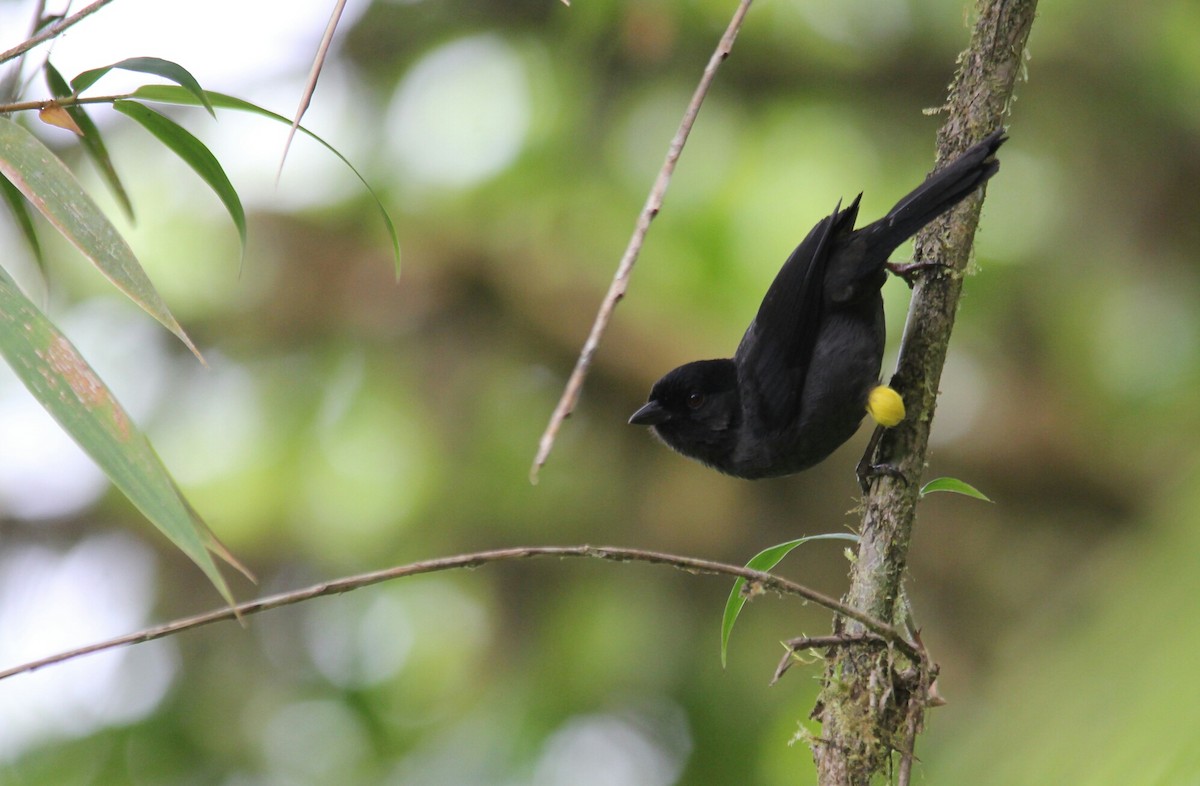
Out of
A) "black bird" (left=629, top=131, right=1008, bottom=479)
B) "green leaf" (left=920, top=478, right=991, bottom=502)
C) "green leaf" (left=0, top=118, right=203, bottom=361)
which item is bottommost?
"green leaf" (left=0, top=118, right=203, bottom=361)

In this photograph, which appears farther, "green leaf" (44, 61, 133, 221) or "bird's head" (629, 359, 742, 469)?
"bird's head" (629, 359, 742, 469)

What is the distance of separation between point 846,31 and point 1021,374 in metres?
2.14

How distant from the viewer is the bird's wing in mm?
2973

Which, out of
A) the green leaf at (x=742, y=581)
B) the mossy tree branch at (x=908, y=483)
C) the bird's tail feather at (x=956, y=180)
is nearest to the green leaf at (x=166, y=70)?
the green leaf at (x=742, y=581)

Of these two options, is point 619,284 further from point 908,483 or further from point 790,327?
point 790,327

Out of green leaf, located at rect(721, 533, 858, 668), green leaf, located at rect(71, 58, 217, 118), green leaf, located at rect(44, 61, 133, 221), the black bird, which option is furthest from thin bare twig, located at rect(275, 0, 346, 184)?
the black bird

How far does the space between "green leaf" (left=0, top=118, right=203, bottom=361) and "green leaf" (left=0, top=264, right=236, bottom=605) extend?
0.14 meters

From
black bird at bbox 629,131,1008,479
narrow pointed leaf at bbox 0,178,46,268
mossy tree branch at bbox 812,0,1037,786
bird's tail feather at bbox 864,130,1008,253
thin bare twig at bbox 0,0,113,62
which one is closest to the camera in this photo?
thin bare twig at bbox 0,0,113,62

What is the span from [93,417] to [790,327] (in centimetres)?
225

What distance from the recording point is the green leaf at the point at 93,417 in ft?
3.64

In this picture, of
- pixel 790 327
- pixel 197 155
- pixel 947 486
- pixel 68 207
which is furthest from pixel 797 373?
pixel 68 207

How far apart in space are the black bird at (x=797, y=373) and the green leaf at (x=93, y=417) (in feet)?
6.87

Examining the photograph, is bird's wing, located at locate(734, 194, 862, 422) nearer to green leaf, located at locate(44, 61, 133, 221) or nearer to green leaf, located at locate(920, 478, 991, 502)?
green leaf, located at locate(920, 478, 991, 502)

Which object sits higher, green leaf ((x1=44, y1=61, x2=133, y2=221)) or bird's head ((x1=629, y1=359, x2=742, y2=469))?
bird's head ((x1=629, y1=359, x2=742, y2=469))
